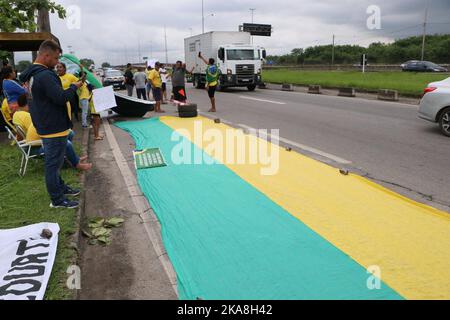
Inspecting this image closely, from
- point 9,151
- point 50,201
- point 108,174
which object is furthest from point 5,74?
point 50,201

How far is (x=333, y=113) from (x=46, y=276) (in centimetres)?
1136

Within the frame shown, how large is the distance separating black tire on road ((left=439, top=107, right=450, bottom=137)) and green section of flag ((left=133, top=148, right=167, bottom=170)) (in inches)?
266

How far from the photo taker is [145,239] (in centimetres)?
417

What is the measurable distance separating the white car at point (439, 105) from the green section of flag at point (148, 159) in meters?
6.70

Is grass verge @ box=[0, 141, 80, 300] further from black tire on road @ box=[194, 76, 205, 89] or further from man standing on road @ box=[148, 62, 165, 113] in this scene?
black tire on road @ box=[194, 76, 205, 89]

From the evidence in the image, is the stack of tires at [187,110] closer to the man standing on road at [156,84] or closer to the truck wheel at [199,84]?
the man standing on road at [156,84]

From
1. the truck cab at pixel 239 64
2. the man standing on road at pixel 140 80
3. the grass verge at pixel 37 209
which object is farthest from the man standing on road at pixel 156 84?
the truck cab at pixel 239 64

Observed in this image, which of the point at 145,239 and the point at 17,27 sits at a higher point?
the point at 17,27

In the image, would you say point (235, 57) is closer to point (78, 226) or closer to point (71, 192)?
point (71, 192)

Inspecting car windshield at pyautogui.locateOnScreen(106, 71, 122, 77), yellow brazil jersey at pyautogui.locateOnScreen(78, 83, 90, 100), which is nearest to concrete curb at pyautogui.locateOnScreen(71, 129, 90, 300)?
yellow brazil jersey at pyautogui.locateOnScreen(78, 83, 90, 100)

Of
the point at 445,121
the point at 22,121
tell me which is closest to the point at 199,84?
the point at 445,121

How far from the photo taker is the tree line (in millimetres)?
52250
